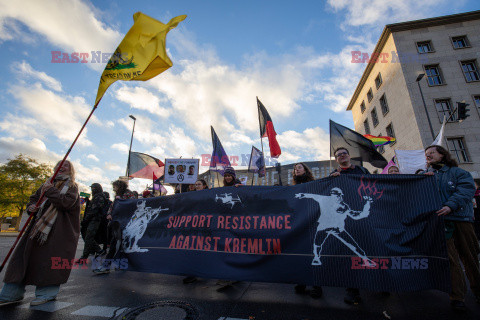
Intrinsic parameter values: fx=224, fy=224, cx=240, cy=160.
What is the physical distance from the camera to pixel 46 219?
2.98 metres

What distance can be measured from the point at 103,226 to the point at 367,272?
5586 mm

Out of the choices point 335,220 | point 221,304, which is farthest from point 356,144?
point 221,304

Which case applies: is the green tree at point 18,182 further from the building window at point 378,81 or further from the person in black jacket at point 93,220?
the building window at point 378,81

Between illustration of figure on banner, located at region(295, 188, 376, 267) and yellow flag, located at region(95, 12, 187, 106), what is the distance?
322 centimetres

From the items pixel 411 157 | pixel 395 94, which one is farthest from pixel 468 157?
pixel 411 157

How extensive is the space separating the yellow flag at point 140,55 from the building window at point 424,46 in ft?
77.7

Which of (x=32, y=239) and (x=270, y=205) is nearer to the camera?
(x=32, y=239)

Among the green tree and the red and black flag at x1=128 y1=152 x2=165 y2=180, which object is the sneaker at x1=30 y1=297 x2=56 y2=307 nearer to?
the red and black flag at x1=128 y1=152 x2=165 y2=180

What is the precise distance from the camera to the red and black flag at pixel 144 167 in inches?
457

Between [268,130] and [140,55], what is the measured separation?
6.25 metres

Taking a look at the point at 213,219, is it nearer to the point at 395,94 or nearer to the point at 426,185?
the point at 426,185

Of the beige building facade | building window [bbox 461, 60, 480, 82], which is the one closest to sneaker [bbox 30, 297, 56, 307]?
the beige building facade

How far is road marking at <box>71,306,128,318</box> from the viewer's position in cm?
234

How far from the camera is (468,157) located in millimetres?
15805
